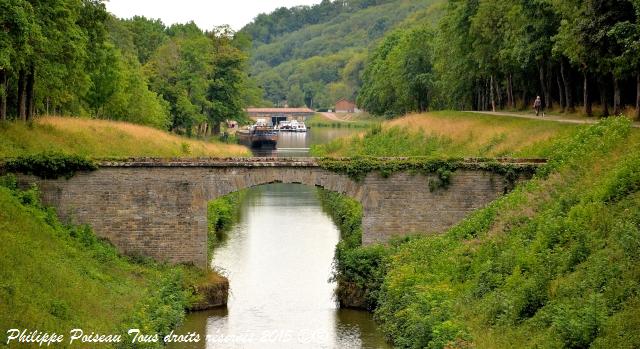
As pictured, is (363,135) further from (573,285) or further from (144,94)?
(573,285)

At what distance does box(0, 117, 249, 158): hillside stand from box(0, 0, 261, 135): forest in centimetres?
152

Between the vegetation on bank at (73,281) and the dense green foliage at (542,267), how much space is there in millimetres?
7114

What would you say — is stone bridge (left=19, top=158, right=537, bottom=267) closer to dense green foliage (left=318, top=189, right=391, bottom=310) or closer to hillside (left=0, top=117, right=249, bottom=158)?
dense green foliage (left=318, top=189, right=391, bottom=310)

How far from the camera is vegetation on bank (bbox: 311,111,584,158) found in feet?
153

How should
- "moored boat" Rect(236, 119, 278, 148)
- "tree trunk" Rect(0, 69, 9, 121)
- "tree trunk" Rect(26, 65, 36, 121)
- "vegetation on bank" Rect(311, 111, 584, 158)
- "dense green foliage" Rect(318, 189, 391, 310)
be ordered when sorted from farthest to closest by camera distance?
"moored boat" Rect(236, 119, 278, 148) < "tree trunk" Rect(26, 65, 36, 121) < "tree trunk" Rect(0, 69, 9, 121) < "vegetation on bank" Rect(311, 111, 584, 158) < "dense green foliage" Rect(318, 189, 391, 310)

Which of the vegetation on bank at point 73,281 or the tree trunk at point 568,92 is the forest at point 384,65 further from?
the vegetation on bank at point 73,281

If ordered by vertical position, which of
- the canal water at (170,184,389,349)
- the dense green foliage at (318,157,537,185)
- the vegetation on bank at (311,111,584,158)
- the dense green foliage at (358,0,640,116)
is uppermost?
the dense green foliage at (358,0,640,116)

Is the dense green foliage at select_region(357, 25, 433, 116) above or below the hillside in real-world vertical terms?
above

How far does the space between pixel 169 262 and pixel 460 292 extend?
41.0 feet

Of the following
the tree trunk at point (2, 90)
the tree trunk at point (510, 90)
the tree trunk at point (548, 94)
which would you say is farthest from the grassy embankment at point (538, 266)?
the tree trunk at point (510, 90)

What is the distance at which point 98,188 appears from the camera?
39.7 metres

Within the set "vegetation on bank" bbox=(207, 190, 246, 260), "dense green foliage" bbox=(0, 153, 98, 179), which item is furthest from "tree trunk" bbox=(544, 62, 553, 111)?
"dense green foliage" bbox=(0, 153, 98, 179)

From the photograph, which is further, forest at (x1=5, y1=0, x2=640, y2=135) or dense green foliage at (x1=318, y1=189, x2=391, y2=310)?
forest at (x1=5, y1=0, x2=640, y2=135)

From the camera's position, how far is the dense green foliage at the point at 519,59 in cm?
4441
